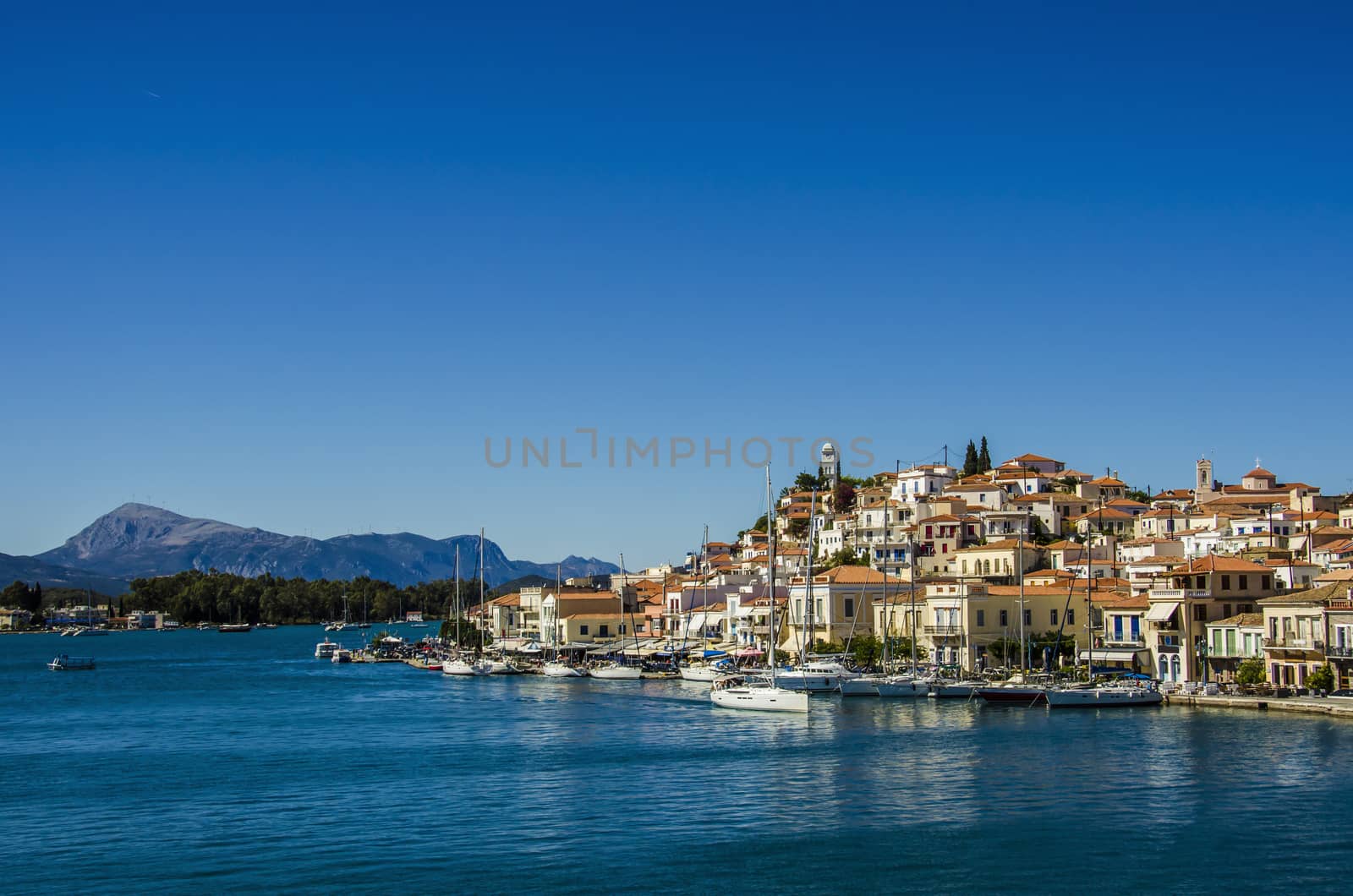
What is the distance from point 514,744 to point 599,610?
6077 centimetres

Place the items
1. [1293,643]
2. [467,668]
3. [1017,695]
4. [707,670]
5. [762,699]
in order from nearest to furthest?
[1293,643] → [1017,695] → [762,699] → [707,670] → [467,668]

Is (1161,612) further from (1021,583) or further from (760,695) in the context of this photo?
(760,695)

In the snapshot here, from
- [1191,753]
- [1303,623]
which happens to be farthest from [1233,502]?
[1191,753]

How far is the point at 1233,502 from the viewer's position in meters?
98.6

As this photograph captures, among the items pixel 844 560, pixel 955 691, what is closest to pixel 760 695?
pixel 955 691

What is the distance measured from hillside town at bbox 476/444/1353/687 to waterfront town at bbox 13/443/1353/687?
0.44 feet

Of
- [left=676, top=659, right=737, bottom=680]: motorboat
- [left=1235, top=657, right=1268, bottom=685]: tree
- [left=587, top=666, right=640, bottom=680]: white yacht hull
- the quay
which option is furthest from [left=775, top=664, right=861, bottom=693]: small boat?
[left=587, top=666, right=640, bottom=680]: white yacht hull

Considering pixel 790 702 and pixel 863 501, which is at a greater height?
pixel 863 501

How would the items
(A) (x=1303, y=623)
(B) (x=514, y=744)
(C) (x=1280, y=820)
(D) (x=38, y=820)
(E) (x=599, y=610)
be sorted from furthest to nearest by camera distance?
(E) (x=599, y=610) → (A) (x=1303, y=623) → (B) (x=514, y=744) → (D) (x=38, y=820) → (C) (x=1280, y=820)

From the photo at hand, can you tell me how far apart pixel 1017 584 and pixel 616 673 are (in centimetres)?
2501

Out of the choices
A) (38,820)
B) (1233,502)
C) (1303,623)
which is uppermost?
(1233,502)

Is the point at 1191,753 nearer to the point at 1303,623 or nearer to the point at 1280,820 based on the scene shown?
the point at 1280,820

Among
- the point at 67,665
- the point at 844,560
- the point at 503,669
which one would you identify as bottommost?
the point at 67,665

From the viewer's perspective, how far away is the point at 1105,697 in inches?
2194
